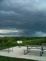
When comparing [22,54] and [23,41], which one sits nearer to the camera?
[23,41]

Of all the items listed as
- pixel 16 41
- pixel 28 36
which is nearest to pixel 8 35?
pixel 16 41

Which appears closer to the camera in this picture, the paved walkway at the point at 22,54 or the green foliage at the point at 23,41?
the green foliage at the point at 23,41

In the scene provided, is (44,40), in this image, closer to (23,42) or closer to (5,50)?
(23,42)

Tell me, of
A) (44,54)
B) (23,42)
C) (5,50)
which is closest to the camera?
(23,42)

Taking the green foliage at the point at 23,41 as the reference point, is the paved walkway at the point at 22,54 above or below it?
below

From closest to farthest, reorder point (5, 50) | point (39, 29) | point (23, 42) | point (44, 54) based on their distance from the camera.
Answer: point (39, 29), point (23, 42), point (44, 54), point (5, 50)

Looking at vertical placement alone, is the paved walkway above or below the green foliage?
below

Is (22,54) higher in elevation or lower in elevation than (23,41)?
lower

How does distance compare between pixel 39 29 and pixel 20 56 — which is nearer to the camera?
pixel 39 29

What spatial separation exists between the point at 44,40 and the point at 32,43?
0.42ft

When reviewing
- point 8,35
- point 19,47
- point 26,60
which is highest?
point 8,35

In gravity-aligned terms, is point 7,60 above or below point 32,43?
below

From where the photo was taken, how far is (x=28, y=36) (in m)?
1.67

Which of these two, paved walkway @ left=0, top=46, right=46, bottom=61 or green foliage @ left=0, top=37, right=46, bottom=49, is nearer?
green foliage @ left=0, top=37, right=46, bottom=49
